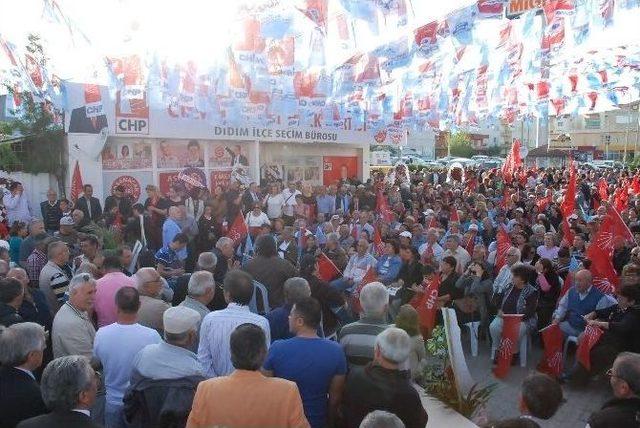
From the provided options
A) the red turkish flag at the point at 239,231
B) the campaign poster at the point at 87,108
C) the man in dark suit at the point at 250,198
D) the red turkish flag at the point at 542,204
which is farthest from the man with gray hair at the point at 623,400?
the campaign poster at the point at 87,108

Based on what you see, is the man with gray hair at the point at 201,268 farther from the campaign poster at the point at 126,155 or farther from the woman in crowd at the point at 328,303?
the campaign poster at the point at 126,155

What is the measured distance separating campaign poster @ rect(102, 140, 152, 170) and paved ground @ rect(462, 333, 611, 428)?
12.2m

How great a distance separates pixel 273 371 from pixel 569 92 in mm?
18907

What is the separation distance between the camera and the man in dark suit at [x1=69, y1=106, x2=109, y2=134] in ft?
52.5

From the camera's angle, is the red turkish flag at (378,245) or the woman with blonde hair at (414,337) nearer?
the woman with blonde hair at (414,337)

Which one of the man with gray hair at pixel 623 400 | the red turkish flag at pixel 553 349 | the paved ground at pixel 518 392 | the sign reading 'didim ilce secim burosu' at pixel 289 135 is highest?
the sign reading 'didim ilce secim burosu' at pixel 289 135

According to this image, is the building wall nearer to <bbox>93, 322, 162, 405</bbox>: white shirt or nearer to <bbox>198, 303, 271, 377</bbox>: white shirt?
<bbox>198, 303, 271, 377</bbox>: white shirt

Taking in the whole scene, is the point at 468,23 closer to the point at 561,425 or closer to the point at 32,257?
the point at 561,425

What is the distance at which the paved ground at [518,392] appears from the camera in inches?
256

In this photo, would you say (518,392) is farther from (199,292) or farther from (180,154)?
(180,154)

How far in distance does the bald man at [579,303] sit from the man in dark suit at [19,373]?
6268 mm

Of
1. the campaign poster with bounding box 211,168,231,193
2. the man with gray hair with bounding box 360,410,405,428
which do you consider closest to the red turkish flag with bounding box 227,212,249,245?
the campaign poster with bounding box 211,168,231,193

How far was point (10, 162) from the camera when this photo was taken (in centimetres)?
1612

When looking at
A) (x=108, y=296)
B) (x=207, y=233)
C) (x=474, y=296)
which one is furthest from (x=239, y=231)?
(x=108, y=296)
